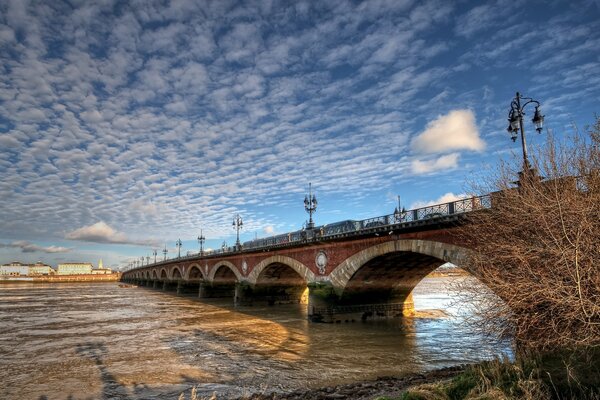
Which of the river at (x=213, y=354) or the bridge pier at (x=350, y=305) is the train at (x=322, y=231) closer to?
the bridge pier at (x=350, y=305)

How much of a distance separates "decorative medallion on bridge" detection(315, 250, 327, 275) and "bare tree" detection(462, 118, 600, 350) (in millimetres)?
16951

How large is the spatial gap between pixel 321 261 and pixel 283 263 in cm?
681

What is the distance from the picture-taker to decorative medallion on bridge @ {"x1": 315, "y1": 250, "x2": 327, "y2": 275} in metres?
28.3

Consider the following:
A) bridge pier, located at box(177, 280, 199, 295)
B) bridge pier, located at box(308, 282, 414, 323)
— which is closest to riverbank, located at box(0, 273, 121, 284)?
bridge pier, located at box(177, 280, 199, 295)

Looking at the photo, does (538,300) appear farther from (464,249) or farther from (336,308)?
(336,308)

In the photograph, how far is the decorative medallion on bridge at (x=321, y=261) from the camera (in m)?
28.3

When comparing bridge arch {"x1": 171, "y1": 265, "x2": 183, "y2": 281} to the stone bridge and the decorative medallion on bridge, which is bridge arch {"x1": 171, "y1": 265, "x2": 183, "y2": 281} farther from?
the decorative medallion on bridge

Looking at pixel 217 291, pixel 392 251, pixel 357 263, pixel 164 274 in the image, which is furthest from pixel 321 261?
pixel 164 274

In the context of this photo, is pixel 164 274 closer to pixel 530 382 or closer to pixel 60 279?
pixel 530 382

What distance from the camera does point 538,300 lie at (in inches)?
384

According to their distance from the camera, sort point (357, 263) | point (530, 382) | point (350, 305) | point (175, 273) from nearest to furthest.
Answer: point (530, 382), point (357, 263), point (350, 305), point (175, 273)

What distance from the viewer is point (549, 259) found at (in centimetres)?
966

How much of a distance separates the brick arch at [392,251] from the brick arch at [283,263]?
344 centimetres

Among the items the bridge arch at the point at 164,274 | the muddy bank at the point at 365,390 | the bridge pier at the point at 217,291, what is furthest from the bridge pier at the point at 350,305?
the bridge arch at the point at 164,274
